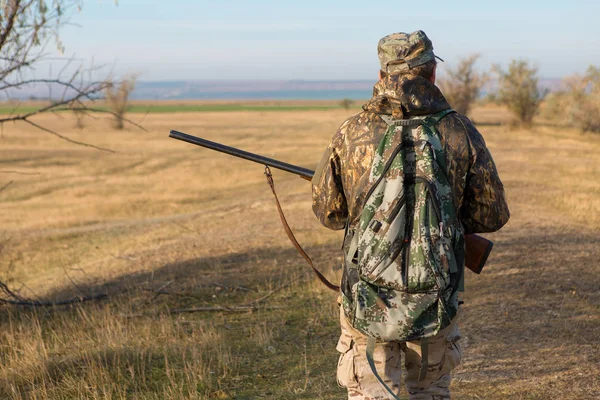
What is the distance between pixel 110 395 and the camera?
4496 mm

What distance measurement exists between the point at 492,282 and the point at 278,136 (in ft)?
117

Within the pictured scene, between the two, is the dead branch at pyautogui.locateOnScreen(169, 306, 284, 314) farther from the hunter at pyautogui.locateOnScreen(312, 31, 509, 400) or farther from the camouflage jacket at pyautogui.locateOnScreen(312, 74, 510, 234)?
the camouflage jacket at pyautogui.locateOnScreen(312, 74, 510, 234)

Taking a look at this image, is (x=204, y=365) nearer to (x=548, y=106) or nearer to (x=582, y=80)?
(x=582, y=80)

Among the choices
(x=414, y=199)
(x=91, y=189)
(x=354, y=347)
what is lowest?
(x=91, y=189)

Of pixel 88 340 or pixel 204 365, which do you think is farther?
pixel 88 340

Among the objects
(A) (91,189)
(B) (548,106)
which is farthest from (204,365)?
(B) (548,106)

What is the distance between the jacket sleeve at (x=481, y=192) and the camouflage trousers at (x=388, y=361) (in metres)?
0.45

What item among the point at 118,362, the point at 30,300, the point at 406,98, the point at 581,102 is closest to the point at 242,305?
the point at 118,362

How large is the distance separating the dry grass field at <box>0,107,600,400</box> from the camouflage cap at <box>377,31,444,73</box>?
8.61 feet

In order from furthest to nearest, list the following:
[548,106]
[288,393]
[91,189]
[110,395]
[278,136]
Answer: [548,106], [278,136], [91,189], [288,393], [110,395]

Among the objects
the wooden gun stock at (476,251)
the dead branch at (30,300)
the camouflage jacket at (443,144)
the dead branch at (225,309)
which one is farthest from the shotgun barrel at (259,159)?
the dead branch at (30,300)

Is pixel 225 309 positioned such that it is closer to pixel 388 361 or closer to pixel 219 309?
pixel 219 309

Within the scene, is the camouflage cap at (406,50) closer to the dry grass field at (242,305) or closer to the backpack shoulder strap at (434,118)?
the backpack shoulder strap at (434,118)

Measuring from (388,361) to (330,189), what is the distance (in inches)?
30.8
